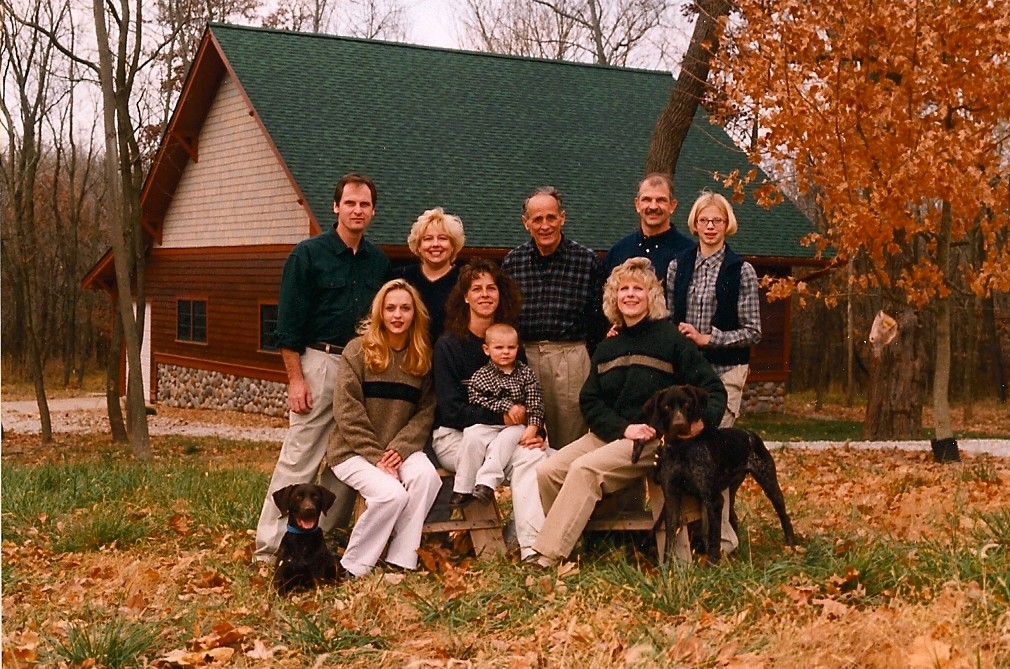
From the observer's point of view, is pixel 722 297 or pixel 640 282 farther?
pixel 722 297

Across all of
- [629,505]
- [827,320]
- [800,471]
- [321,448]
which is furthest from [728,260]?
[827,320]

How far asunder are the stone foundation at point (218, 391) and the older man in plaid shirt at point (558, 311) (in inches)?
631

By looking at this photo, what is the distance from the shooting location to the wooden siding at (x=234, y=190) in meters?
22.1

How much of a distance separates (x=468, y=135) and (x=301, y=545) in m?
18.1

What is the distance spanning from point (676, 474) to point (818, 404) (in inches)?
897

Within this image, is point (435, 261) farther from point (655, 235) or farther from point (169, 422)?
point (169, 422)

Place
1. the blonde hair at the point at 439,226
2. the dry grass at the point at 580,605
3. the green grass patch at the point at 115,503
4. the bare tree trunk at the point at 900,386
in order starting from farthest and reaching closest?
1. the bare tree trunk at the point at 900,386
2. the green grass patch at the point at 115,503
3. the blonde hair at the point at 439,226
4. the dry grass at the point at 580,605

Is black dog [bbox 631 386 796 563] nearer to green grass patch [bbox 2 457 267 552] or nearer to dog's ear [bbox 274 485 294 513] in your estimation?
dog's ear [bbox 274 485 294 513]

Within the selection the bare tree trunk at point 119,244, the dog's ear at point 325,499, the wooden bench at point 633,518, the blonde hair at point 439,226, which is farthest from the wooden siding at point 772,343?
the dog's ear at point 325,499

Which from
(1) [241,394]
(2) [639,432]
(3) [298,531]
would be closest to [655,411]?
(2) [639,432]

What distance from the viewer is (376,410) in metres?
6.45

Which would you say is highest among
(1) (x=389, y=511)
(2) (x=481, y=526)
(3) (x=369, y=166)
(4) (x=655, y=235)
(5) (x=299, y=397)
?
(3) (x=369, y=166)

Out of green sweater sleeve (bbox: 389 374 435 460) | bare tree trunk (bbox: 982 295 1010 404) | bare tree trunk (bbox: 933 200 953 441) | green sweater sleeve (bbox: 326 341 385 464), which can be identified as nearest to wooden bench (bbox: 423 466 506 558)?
green sweater sleeve (bbox: 389 374 435 460)

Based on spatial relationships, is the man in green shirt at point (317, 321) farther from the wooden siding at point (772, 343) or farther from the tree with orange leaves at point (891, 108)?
the wooden siding at point (772, 343)
